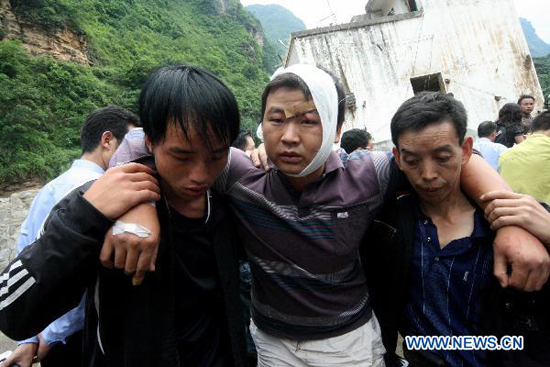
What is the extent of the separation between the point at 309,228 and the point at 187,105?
0.80 metres

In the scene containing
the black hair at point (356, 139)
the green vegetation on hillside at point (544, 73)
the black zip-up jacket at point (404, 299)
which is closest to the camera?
the black zip-up jacket at point (404, 299)

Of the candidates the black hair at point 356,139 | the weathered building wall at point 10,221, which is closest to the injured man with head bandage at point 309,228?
the black hair at point 356,139

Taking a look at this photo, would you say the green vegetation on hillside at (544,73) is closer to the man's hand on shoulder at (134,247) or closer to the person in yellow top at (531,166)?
the person in yellow top at (531,166)

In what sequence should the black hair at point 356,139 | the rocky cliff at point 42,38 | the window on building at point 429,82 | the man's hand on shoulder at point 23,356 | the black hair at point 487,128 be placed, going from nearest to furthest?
1. the man's hand on shoulder at point 23,356
2. the black hair at point 356,139
3. the black hair at point 487,128
4. the window on building at point 429,82
5. the rocky cliff at point 42,38

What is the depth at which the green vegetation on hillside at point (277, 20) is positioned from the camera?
250 ft

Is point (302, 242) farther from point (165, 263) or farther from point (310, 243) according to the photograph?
point (165, 263)

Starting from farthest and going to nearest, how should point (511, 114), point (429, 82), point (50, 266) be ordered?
point (429, 82) < point (511, 114) < point (50, 266)

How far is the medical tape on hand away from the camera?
103 centimetres

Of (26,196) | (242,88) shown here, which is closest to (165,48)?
(242,88)

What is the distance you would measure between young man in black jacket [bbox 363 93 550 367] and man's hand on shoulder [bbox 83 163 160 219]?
→ 3.83 ft

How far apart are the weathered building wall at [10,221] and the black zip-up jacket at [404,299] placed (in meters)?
7.58

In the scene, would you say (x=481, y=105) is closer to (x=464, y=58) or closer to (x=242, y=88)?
(x=464, y=58)

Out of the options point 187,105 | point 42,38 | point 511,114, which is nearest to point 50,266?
point 187,105

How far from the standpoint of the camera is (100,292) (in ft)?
3.91
